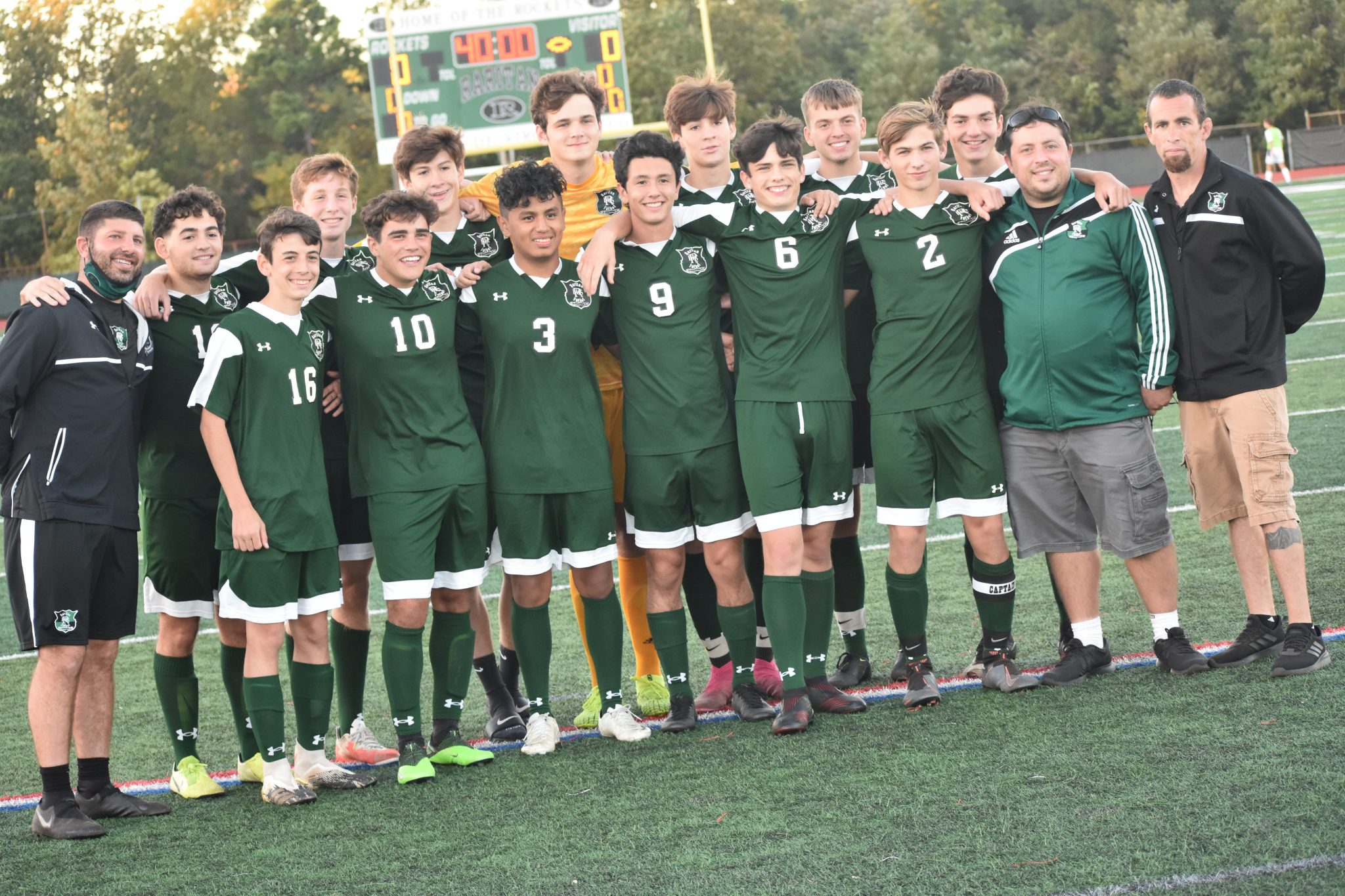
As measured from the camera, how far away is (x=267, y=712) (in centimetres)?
448

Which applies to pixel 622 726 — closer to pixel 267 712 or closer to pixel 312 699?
pixel 312 699

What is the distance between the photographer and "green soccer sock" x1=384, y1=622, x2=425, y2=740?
4.67m

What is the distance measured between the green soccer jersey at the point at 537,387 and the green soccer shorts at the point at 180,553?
3.26 feet

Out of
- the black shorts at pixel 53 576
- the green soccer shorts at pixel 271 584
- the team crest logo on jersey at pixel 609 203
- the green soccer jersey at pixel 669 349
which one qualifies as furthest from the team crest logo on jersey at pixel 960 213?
the black shorts at pixel 53 576

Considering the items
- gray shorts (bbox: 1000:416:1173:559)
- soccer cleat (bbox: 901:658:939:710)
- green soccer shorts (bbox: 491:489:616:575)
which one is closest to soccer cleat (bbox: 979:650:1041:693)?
soccer cleat (bbox: 901:658:939:710)

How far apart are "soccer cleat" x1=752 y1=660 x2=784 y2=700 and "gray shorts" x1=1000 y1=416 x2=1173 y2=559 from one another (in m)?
1.06

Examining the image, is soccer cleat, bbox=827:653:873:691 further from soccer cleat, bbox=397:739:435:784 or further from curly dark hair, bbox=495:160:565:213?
curly dark hair, bbox=495:160:565:213

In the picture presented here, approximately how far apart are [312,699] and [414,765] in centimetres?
40

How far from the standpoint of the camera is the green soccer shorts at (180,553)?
4.73 meters

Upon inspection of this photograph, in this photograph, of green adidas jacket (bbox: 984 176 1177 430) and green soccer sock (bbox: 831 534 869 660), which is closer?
green adidas jacket (bbox: 984 176 1177 430)

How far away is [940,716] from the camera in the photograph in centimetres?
473

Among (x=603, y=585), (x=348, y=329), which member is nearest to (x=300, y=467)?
(x=348, y=329)

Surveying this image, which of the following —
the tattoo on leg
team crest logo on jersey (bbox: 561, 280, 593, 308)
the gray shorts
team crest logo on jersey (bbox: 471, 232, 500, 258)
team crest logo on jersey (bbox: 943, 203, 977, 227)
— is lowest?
the tattoo on leg

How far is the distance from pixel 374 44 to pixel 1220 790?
2092 cm
